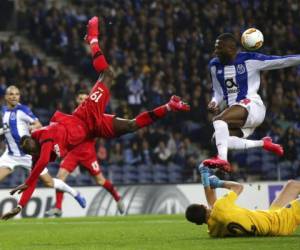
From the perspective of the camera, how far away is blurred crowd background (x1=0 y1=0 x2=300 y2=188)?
21.6 meters

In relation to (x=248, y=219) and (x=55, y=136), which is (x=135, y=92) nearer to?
(x=55, y=136)

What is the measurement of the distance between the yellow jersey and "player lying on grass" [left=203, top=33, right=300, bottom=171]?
7.27 feet

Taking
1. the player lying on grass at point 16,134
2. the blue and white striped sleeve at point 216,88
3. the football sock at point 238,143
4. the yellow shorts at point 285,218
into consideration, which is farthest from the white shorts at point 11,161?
the yellow shorts at point 285,218

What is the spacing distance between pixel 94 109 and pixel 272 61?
110 inches

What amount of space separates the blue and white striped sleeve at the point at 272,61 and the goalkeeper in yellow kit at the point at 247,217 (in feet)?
7.66

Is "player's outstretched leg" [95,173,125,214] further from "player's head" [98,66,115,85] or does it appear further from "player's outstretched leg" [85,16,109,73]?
"player's outstretched leg" [85,16,109,73]

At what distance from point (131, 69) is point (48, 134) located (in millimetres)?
12381

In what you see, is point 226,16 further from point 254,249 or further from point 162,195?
point 254,249

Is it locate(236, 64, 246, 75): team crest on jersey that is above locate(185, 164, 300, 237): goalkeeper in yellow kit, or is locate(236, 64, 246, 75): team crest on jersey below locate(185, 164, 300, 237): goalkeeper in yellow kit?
above

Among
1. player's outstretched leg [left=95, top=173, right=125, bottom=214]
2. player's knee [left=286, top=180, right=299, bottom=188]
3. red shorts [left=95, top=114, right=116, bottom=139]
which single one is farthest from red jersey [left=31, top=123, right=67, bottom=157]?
player's outstretched leg [left=95, top=173, right=125, bottom=214]

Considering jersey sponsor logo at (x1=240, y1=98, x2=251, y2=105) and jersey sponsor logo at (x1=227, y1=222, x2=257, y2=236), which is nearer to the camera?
jersey sponsor logo at (x1=227, y1=222, x2=257, y2=236)

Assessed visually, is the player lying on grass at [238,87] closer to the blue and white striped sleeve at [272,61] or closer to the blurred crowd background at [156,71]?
the blue and white striped sleeve at [272,61]

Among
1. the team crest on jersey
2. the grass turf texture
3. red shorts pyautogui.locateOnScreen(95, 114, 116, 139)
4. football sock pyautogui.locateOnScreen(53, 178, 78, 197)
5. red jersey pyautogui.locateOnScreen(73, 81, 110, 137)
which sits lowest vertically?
the grass turf texture

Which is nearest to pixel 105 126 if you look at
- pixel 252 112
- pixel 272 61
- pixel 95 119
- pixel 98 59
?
pixel 95 119
